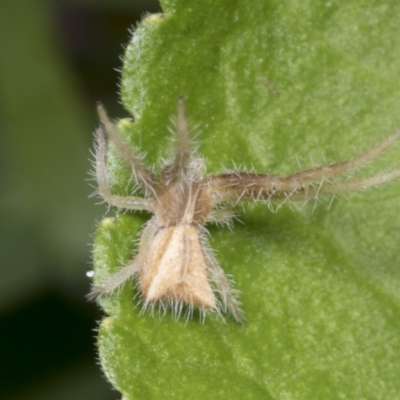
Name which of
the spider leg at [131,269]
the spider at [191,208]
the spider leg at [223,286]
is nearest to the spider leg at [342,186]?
the spider at [191,208]

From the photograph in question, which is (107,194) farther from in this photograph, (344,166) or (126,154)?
(344,166)

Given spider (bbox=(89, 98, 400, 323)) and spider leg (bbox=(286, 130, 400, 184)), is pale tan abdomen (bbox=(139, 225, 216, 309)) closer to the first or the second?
spider (bbox=(89, 98, 400, 323))

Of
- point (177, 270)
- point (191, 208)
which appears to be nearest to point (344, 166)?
point (191, 208)

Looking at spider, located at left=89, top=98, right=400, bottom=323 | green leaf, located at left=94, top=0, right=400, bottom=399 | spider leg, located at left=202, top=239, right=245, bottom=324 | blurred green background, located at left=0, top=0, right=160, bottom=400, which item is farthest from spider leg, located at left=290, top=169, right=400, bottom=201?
blurred green background, located at left=0, top=0, right=160, bottom=400

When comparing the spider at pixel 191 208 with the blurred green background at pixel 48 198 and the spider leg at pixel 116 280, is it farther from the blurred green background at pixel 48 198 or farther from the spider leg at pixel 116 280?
the blurred green background at pixel 48 198

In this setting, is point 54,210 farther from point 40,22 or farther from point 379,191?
point 379,191

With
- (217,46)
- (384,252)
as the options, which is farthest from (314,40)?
(384,252)

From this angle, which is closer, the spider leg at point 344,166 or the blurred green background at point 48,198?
the spider leg at point 344,166
